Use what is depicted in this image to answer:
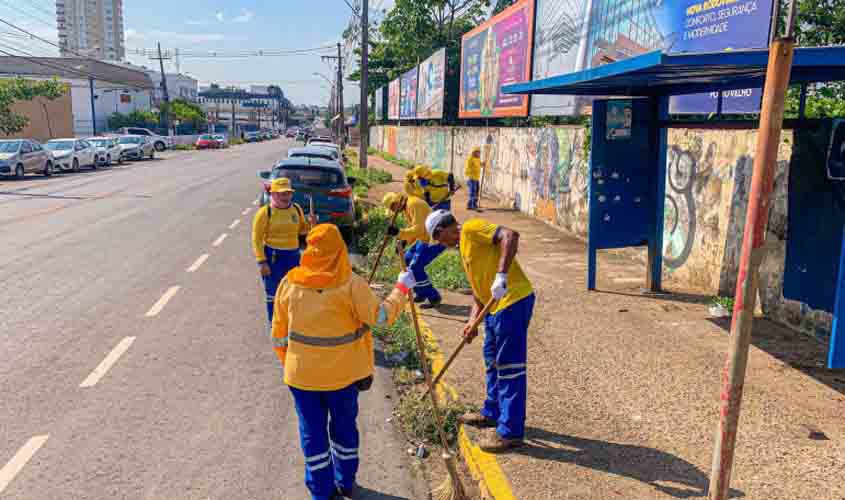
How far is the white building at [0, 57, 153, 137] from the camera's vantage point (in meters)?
75.8

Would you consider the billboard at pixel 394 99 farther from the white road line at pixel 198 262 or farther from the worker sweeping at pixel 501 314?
the worker sweeping at pixel 501 314

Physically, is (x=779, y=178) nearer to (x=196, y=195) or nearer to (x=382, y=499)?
(x=382, y=499)

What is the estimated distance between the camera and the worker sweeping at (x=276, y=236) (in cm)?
717

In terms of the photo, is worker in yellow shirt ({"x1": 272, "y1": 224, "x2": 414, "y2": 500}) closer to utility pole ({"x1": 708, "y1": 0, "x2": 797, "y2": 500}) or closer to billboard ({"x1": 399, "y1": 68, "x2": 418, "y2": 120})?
utility pole ({"x1": 708, "y1": 0, "x2": 797, "y2": 500})

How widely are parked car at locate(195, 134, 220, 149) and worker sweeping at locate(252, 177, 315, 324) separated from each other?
59645 mm

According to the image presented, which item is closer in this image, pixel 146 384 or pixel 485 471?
pixel 485 471

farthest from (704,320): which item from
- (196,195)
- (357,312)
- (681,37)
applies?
(196,195)

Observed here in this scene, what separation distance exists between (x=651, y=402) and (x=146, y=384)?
4.39 meters

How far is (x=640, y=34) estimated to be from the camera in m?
12.3

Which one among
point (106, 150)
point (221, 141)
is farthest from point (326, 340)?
point (221, 141)

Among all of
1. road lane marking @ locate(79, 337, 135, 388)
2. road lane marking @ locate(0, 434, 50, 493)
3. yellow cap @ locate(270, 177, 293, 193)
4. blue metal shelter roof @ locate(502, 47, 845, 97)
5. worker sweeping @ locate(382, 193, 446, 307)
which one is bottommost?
road lane marking @ locate(0, 434, 50, 493)

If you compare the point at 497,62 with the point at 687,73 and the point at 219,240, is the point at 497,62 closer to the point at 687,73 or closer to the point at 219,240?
the point at 219,240

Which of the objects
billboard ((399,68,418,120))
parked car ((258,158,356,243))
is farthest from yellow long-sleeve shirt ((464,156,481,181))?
billboard ((399,68,418,120))

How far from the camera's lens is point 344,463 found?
174 inches
